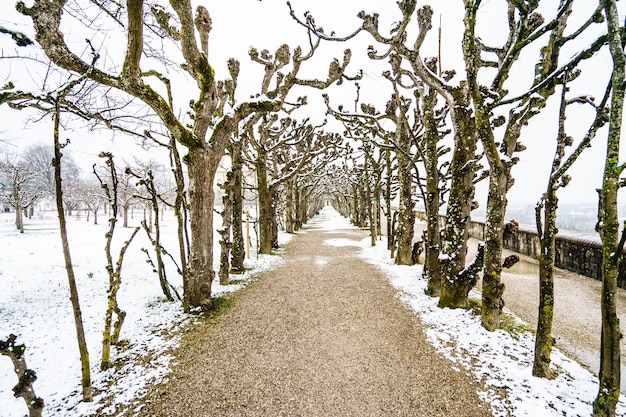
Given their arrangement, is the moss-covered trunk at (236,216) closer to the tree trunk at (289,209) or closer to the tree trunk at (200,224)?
the tree trunk at (200,224)

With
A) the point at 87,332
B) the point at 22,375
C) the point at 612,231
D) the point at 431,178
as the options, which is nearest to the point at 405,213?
the point at 431,178

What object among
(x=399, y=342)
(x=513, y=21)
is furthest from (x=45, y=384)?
(x=513, y=21)

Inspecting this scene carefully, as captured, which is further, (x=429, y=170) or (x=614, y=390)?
(x=429, y=170)

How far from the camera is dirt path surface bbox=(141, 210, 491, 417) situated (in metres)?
2.86

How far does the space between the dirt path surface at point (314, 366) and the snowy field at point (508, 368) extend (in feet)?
0.73

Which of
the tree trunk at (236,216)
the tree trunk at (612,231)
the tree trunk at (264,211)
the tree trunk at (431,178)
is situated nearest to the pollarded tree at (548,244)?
the tree trunk at (612,231)

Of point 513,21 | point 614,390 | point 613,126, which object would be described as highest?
point 513,21

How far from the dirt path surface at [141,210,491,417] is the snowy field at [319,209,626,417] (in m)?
0.22

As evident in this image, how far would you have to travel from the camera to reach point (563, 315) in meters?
5.62

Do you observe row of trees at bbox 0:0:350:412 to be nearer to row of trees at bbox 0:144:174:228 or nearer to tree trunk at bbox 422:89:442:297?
tree trunk at bbox 422:89:442:297

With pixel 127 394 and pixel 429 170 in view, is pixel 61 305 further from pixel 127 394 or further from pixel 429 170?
pixel 429 170

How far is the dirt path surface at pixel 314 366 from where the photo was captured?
2859mm

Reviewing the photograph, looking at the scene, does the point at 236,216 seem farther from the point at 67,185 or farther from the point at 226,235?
the point at 67,185

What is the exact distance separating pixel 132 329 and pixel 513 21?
8649 millimetres
